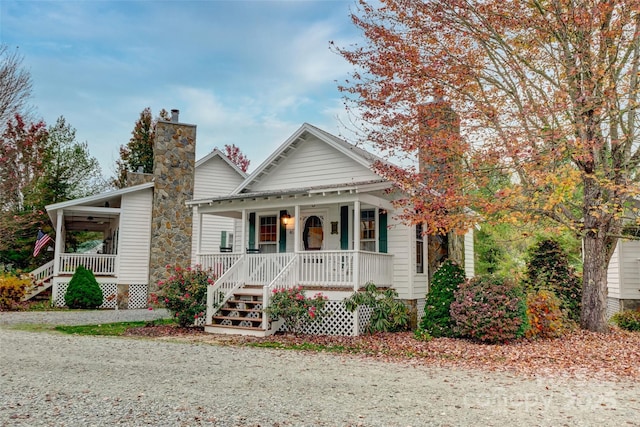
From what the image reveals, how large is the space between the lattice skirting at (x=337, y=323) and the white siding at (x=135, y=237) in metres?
10.2

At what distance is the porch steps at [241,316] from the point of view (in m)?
12.0

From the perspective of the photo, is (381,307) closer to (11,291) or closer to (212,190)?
(212,190)

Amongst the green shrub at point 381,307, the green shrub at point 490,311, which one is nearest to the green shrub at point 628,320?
the green shrub at point 490,311

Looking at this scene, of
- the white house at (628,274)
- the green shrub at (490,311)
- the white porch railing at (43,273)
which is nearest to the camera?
the green shrub at (490,311)

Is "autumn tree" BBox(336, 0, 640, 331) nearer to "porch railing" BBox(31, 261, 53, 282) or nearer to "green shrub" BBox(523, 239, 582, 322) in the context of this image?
"green shrub" BBox(523, 239, 582, 322)

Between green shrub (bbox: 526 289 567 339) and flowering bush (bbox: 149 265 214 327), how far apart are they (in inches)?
316

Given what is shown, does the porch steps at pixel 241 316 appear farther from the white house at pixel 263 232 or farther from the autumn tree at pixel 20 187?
the autumn tree at pixel 20 187

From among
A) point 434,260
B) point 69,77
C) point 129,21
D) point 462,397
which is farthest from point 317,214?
point 69,77

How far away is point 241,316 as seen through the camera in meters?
12.9

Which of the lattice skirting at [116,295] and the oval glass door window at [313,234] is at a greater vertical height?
the oval glass door window at [313,234]

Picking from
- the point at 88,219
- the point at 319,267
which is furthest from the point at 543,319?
the point at 88,219

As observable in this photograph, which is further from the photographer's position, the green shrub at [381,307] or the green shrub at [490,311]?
the green shrub at [381,307]

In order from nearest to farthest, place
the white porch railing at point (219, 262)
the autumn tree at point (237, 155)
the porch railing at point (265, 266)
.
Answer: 1. the porch railing at point (265, 266)
2. the white porch railing at point (219, 262)
3. the autumn tree at point (237, 155)

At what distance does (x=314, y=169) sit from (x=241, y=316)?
5.19 metres
